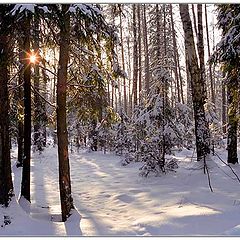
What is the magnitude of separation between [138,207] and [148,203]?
10.7 inches

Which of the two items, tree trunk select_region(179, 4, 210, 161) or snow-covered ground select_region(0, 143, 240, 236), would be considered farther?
tree trunk select_region(179, 4, 210, 161)

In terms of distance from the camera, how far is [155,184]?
31.9ft

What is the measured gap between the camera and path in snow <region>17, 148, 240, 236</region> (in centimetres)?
563

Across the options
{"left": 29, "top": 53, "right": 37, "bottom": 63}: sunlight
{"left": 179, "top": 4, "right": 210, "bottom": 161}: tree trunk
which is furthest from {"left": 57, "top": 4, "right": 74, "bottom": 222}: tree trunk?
{"left": 179, "top": 4, "right": 210, "bottom": 161}: tree trunk

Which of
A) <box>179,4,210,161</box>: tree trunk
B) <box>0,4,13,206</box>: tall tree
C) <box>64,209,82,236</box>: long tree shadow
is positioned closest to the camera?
<box>64,209,82,236</box>: long tree shadow

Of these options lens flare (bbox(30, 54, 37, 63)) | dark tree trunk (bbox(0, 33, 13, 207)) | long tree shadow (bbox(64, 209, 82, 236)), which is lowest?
long tree shadow (bbox(64, 209, 82, 236))

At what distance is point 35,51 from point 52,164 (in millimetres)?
10595

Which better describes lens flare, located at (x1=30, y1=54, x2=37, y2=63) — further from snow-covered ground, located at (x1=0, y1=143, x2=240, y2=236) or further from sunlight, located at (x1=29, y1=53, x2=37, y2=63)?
snow-covered ground, located at (x1=0, y1=143, x2=240, y2=236)

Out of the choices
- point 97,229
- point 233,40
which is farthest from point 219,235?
point 233,40

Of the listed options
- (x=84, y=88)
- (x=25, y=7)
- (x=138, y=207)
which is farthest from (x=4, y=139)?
(x=138, y=207)

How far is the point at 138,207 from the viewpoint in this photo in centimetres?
749

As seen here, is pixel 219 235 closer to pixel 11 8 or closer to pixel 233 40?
pixel 233 40

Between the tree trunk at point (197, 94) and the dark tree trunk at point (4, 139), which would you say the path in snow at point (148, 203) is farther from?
the dark tree trunk at point (4, 139)

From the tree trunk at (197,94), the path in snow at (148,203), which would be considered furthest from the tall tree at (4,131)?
the tree trunk at (197,94)
